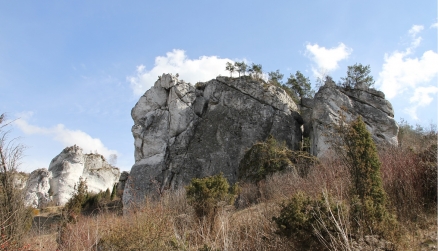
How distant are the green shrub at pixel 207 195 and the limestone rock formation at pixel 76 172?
24.2 m

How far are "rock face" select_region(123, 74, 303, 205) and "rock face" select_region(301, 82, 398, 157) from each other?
2.17 meters

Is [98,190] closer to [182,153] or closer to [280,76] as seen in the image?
[182,153]

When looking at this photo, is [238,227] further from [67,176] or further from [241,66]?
[67,176]

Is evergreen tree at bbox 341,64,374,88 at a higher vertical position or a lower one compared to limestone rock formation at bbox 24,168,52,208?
higher

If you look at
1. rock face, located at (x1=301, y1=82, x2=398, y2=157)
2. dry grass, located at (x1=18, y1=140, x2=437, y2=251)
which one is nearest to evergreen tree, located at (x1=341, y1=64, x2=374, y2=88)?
rock face, located at (x1=301, y1=82, x2=398, y2=157)

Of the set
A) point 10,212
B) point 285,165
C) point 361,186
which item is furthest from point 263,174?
point 10,212

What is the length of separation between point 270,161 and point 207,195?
8434 mm

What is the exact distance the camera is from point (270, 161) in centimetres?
1784

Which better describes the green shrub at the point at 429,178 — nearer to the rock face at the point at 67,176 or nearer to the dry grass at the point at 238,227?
the dry grass at the point at 238,227

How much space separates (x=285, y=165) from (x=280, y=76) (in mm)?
15445

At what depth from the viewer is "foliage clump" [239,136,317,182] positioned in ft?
56.4

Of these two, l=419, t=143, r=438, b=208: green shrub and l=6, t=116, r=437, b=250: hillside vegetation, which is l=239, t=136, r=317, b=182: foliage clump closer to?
l=419, t=143, r=438, b=208: green shrub

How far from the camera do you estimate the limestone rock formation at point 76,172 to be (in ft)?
107

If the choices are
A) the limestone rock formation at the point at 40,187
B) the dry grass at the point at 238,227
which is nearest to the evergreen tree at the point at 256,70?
the dry grass at the point at 238,227
